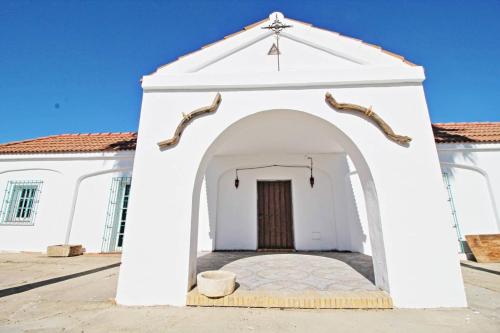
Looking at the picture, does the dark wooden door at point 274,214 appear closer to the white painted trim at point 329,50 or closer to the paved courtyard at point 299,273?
the paved courtyard at point 299,273

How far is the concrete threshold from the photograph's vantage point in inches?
112

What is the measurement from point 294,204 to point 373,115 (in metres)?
4.66

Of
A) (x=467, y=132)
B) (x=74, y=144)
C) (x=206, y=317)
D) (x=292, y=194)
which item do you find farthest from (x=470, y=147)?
(x=74, y=144)

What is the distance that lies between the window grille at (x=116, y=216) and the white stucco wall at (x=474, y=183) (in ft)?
34.7

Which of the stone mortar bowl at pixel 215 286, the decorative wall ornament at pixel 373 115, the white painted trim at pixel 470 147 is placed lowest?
the stone mortar bowl at pixel 215 286

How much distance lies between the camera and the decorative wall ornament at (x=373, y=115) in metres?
3.21

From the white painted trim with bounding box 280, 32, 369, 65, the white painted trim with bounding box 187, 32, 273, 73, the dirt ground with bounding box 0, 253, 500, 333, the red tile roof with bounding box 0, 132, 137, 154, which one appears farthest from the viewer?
the red tile roof with bounding box 0, 132, 137, 154

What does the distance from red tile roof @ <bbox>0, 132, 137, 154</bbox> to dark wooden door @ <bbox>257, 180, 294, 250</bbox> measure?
5.08 meters

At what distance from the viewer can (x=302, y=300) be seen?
9.48ft

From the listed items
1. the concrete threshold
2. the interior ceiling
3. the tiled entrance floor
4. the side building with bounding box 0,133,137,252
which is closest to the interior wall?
the interior ceiling

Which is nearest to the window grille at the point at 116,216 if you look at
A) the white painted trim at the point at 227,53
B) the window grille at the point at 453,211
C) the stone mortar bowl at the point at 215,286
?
the white painted trim at the point at 227,53

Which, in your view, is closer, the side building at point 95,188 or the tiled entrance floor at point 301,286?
the tiled entrance floor at point 301,286

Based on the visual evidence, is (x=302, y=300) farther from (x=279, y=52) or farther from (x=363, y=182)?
(x=279, y=52)

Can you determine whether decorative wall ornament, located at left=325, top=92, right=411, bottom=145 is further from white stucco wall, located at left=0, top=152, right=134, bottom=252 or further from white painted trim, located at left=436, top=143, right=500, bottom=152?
white stucco wall, located at left=0, top=152, right=134, bottom=252
